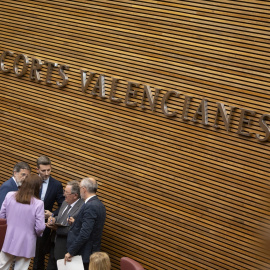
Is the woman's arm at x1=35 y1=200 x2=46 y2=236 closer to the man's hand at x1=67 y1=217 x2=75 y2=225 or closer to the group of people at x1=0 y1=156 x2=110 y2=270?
the group of people at x1=0 y1=156 x2=110 y2=270

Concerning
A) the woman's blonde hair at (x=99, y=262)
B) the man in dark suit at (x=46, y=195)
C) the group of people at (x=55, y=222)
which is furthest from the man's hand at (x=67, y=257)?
the woman's blonde hair at (x=99, y=262)

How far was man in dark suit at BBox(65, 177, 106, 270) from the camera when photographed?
6992 mm

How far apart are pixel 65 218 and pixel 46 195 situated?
29.8 inches

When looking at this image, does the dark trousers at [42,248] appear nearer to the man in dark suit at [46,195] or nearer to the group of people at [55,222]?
the man in dark suit at [46,195]

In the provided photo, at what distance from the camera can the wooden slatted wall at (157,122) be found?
700 cm

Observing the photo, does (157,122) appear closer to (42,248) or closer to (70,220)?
(70,220)

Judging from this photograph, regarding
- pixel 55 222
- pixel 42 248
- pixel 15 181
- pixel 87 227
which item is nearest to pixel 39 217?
pixel 55 222

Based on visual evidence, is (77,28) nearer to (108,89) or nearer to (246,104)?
(108,89)

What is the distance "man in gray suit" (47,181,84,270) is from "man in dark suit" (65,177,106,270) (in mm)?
350

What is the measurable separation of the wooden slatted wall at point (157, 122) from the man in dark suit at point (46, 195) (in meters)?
0.51

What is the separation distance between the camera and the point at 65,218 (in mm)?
7684

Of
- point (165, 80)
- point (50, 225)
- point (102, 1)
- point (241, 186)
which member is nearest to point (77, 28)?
point (102, 1)

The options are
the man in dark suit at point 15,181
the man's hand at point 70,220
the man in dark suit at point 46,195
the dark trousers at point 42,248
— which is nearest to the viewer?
the man's hand at point 70,220

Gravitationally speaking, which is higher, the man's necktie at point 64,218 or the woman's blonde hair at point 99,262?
the woman's blonde hair at point 99,262
